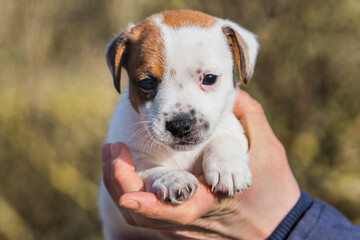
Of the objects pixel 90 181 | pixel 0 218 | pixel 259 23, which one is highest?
pixel 259 23

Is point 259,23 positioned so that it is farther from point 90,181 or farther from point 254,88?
point 90,181

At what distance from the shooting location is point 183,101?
2748 millimetres

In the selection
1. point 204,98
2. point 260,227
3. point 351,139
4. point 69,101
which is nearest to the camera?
point 204,98

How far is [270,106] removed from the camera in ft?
20.9

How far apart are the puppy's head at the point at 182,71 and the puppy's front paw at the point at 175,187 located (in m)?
0.33

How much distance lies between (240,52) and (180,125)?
2.99ft

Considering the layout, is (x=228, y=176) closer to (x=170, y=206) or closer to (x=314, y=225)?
(x=170, y=206)

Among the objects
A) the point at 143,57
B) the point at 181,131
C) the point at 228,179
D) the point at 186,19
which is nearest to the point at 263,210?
the point at 228,179

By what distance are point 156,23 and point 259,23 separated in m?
3.49

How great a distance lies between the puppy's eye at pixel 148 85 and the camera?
289 cm

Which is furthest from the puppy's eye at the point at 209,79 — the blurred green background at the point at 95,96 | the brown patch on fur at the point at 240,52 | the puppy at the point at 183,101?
the blurred green background at the point at 95,96

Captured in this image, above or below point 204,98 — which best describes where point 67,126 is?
below

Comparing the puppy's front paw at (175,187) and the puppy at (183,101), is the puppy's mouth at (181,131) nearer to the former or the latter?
the puppy at (183,101)

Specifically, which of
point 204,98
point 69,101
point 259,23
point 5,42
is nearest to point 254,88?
point 259,23
